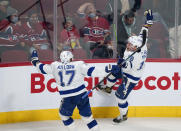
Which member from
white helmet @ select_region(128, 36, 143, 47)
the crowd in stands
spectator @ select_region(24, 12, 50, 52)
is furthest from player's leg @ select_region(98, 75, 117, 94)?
spectator @ select_region(24, 12, 50, 52)

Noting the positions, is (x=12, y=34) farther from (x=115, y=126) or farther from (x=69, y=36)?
(x=115, y=126)

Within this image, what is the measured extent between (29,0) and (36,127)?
64.7 inches

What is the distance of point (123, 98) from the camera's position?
5.48 meters

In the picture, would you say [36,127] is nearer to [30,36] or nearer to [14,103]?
[14,103]

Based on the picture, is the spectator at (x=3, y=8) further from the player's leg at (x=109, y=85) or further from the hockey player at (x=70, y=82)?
the player's leg at (x=109, y=85)

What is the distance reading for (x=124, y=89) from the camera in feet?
17.3

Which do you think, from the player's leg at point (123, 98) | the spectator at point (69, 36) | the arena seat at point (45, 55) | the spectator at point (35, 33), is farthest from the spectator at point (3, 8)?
the player's leg at point (123, 98)

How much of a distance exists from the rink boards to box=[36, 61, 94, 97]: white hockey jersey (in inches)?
35.4

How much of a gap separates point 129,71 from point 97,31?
79cm

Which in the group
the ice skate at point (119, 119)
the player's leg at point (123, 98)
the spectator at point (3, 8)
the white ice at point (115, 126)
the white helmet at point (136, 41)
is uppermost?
the spectator at point (3, 8)

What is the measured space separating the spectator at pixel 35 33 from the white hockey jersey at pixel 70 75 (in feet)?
3.65

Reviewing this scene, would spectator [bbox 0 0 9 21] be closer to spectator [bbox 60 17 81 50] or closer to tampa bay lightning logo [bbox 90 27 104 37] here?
spectator [bbox 60 17 81 50]

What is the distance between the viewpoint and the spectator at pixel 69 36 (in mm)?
5738

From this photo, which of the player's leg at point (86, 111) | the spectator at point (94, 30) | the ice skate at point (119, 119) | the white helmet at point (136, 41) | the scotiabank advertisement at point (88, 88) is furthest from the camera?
the spectator at point (94, 30)
